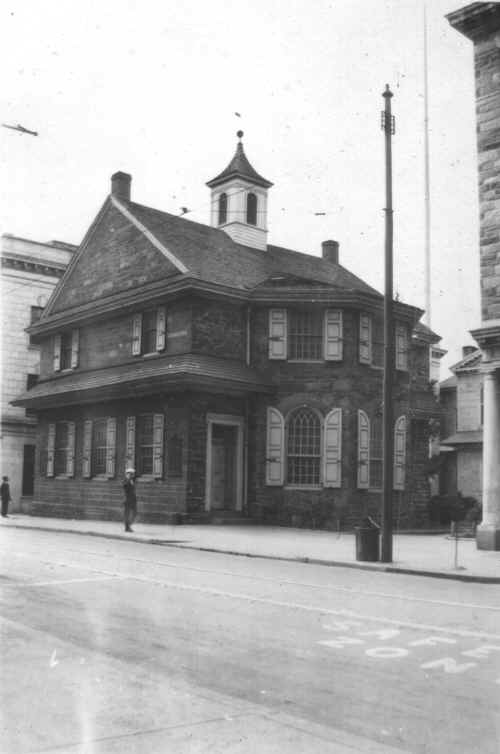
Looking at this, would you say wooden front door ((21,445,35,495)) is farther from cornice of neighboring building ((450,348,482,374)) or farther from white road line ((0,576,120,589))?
white road line ((0,576,120,589))

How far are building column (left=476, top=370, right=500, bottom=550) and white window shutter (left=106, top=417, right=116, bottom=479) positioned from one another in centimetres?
1324

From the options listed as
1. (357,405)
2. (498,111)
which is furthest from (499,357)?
(357,405)

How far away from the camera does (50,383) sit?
3164cm

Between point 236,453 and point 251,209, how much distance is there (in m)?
11.4

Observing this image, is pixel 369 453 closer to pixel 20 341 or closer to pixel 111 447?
pixel 111 447

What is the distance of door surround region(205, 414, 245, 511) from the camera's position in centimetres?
2480

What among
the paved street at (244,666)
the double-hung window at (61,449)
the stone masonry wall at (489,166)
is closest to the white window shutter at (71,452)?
the double-hung window at (61,449)

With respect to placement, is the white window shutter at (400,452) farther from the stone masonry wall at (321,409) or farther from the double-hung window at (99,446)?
the double-hung window at (99,446)

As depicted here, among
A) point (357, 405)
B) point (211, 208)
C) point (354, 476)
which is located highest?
point (211, 208)

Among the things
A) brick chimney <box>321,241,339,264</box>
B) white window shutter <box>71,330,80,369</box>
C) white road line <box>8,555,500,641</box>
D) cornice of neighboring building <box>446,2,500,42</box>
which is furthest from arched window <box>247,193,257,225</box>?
white road line <box>8,555,500,641</box>

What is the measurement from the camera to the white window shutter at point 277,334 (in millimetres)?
26172

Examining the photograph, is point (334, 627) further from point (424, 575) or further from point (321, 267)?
point (321, 267)

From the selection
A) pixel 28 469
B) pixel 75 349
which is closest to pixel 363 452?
pixel 75 349

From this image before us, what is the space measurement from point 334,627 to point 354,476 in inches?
678
